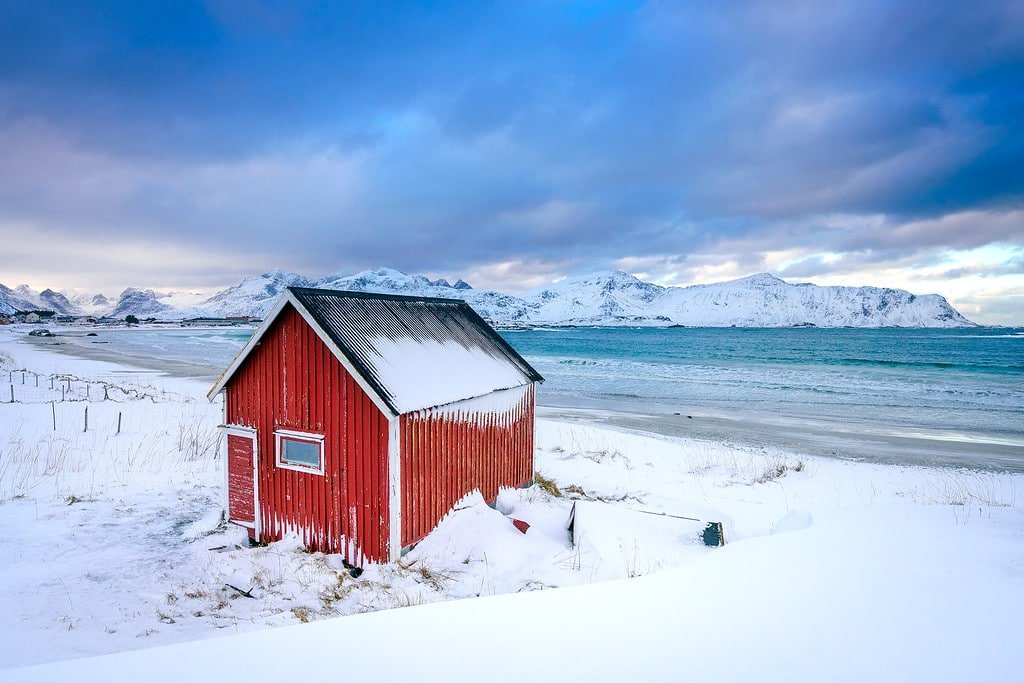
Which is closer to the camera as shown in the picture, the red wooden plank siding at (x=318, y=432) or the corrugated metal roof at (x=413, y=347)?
the red wooden plank siding at (x=318, y=432)

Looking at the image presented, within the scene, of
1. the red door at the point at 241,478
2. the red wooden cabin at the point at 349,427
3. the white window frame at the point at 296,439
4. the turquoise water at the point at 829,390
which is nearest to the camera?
the red wooden cabin at the point at 349,427

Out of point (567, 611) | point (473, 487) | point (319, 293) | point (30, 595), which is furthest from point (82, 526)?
point (567, 611)

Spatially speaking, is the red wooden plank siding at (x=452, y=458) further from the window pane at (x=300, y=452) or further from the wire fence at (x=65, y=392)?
the wire fence at (x=65, y=392)

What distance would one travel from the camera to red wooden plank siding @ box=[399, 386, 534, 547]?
8781 millimetres

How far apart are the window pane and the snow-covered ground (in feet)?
4.97

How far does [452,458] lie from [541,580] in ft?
9.64

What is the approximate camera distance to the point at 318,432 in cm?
909

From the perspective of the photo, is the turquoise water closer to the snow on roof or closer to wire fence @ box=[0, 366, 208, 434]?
the snow on roof

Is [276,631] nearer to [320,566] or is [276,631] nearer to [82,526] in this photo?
[320,566]

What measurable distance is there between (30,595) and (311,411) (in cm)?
431

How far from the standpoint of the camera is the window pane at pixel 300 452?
30.2 feet

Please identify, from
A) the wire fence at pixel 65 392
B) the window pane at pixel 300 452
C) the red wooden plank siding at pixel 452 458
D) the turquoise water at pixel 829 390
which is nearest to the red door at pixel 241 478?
the window pane at pixel 300 452

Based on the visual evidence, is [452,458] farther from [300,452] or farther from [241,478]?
[241,478]

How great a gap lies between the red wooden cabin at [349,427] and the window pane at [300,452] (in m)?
0.02
